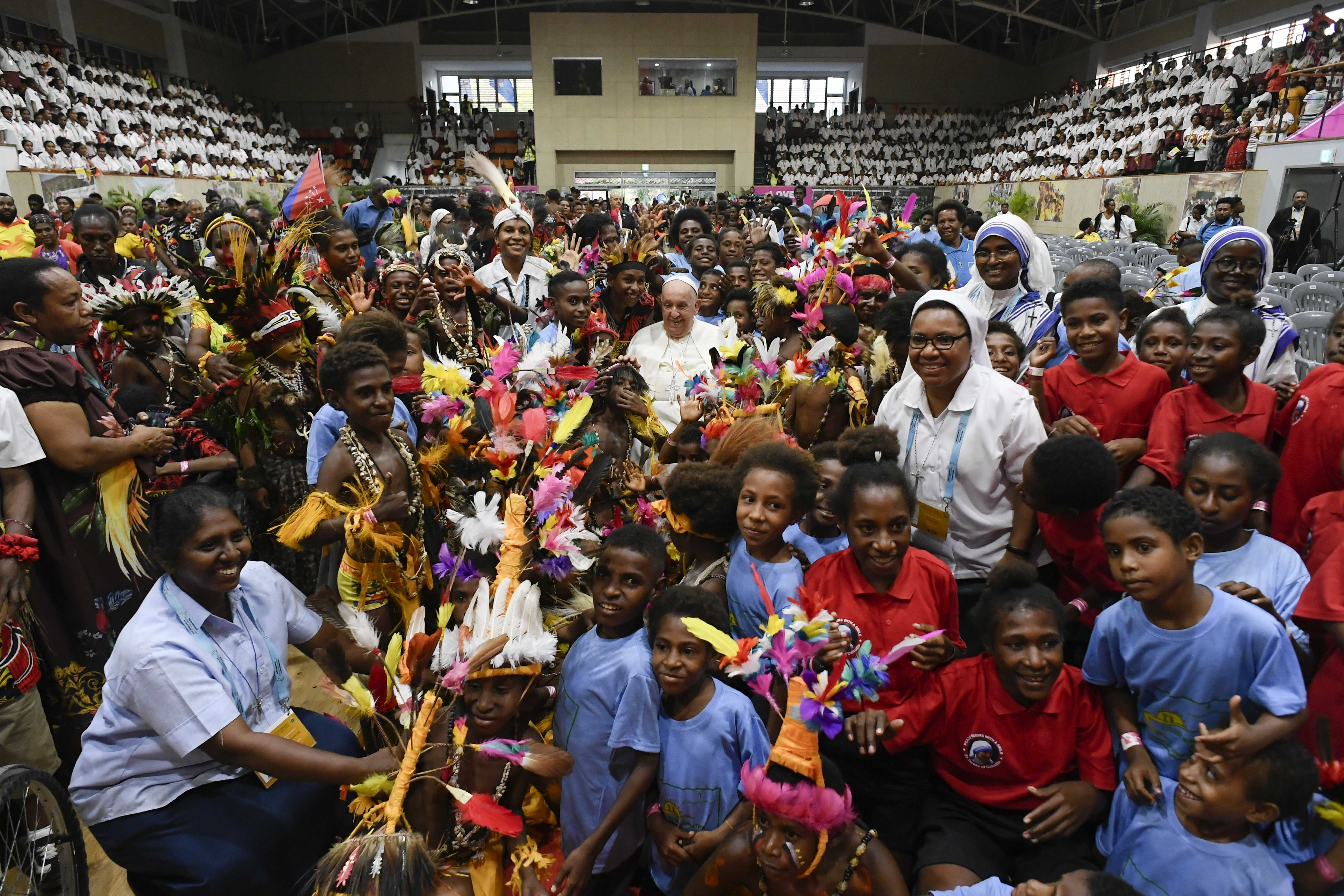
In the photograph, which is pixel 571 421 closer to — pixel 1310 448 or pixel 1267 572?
pixel 1267 572

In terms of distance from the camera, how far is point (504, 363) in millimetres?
A: 2549

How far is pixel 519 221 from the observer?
4820 mm

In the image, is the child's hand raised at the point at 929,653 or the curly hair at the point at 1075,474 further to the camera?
the curly hair at the point at 1075,474

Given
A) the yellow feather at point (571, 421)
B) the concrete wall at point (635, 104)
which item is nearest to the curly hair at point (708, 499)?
the yellow feather at point (571, 421)

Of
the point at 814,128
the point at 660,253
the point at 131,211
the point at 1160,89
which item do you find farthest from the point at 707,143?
the point at 660,253

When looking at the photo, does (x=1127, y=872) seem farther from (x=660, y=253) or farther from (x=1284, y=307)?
(x=1284, y=307)

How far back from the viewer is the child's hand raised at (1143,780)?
1785mm

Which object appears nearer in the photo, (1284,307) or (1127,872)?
(1127,872)

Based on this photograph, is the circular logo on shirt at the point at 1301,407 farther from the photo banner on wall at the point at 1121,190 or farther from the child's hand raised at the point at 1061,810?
the photo banner on wall at the point at 1121,190

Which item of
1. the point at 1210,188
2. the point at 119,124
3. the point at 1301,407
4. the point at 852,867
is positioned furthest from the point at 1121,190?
the point at 119,124

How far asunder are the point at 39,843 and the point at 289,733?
33.1 inches

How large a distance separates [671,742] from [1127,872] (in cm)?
108

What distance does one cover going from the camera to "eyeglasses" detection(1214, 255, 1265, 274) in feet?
10.2

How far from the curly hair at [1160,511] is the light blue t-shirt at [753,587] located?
2.64 ft
